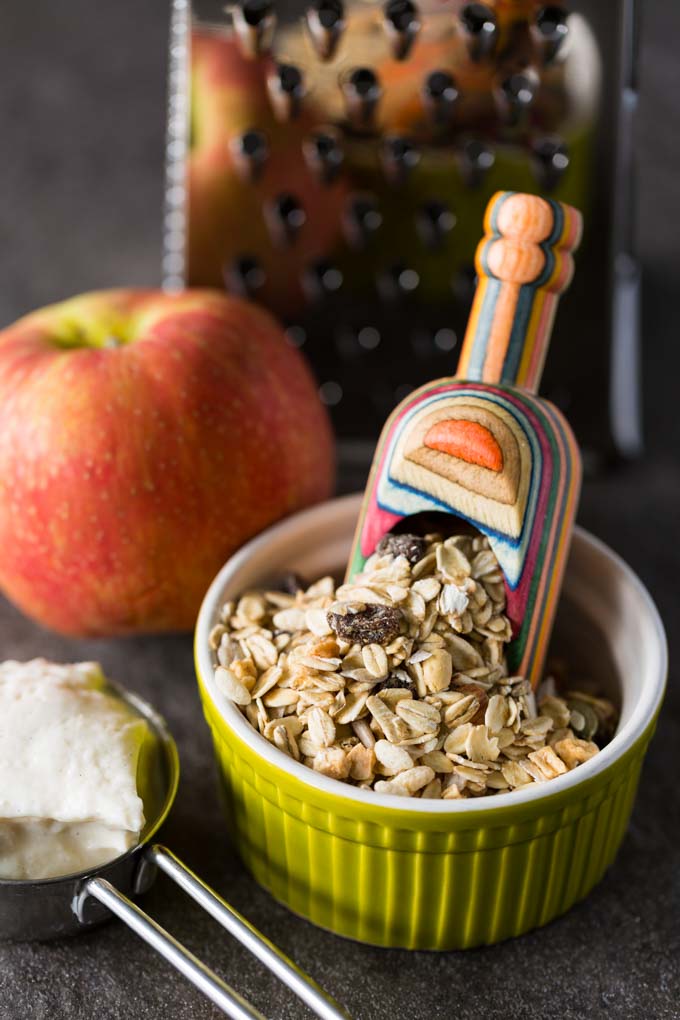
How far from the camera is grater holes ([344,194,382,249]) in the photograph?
2.86 feet

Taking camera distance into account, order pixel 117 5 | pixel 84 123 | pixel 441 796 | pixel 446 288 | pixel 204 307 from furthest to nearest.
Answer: pixel 117 5
pixel 84 123
pixel 446 288
pixel 204 307
pixel 441 796

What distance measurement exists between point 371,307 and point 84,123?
517mm

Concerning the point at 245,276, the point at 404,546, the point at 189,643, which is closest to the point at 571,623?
the point at 404,546

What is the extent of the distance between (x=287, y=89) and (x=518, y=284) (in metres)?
0.25

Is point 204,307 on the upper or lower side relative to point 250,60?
lower

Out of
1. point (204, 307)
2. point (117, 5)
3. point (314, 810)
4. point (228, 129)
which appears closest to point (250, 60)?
point (228, 129)

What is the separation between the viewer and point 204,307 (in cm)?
79

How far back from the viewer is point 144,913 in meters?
0.59

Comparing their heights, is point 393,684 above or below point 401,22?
below

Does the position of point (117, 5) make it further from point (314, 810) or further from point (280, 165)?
point (314, 810)

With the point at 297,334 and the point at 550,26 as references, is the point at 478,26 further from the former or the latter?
the point at 297,334

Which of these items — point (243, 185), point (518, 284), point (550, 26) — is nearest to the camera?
point (518, 284)

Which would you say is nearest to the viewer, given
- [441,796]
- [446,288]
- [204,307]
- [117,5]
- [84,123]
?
[441,796]

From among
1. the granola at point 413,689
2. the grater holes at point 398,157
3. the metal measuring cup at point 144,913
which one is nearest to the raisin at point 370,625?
the granola at point 413,689
